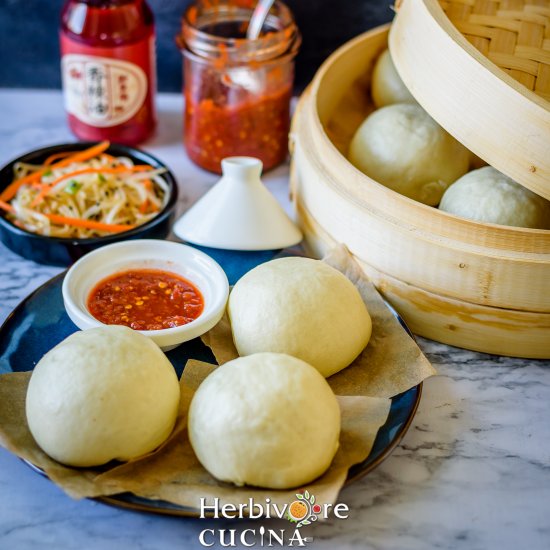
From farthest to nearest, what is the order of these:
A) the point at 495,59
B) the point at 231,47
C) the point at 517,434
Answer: the point at 231,47 < the point at 495,59 < the point at 517,434

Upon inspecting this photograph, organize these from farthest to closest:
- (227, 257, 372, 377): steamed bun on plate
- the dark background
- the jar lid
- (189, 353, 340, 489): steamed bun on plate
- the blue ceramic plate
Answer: the dark background
the jar lid
(227, 257, 372, 377): steamed bun on plate
the blue ceramic plate
(189, 353, 340, 489): steamed bun on plate

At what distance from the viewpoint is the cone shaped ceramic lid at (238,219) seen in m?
1.92

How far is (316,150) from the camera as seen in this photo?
1912mm

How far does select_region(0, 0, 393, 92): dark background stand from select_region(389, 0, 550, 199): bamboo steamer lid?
0.52 metres

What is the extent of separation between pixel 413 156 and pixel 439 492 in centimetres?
83

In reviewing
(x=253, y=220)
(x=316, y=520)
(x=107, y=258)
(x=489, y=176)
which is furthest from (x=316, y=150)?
(x=316, y=520)

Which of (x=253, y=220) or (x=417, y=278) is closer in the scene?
(x=417, y=278)

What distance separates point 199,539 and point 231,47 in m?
1.32

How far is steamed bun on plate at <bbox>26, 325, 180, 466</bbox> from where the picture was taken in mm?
1310

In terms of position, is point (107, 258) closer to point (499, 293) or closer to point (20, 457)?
point (20, 457)

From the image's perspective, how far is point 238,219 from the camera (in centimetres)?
194

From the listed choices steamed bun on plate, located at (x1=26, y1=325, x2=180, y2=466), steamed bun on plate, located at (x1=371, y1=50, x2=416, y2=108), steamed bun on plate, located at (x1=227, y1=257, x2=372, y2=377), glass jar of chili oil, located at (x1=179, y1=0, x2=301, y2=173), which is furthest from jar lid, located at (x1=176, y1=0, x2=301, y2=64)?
steamed bun on plate, located at (x1=26, y1=325, x2=180, y2=466)

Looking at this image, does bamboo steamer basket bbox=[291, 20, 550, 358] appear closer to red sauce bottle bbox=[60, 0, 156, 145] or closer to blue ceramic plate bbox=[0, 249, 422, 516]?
blue ceramic plate bbox=[0, 249, 422, 516]

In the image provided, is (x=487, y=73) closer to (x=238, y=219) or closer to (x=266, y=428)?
(x=238, y=219)
